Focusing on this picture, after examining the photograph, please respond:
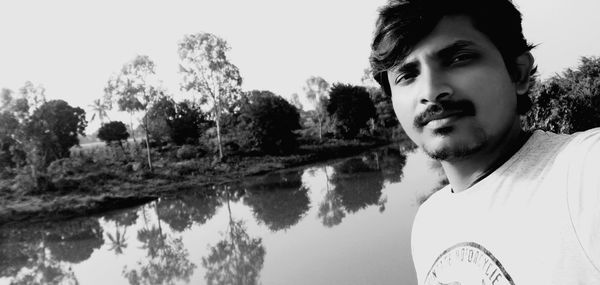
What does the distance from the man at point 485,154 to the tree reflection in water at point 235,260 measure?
24.8ft

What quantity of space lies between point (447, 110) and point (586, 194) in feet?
1.42

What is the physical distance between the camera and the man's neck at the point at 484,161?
1139 mm

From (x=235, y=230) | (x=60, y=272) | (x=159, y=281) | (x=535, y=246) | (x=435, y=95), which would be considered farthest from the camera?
(x=235, y=230)

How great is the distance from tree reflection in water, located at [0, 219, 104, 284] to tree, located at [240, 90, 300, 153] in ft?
55.5

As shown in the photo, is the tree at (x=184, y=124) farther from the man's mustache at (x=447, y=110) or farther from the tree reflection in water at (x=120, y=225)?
the man's mustache at (x=447, y=110)

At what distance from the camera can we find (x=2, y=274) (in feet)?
35.7

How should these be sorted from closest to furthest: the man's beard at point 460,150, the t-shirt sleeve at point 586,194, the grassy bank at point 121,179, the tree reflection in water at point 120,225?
the t-shirt sleeve at point 586,194
the man's beard at point 460,150
the tree reflection in water at point 120,225
the grassy bank at point 121,179

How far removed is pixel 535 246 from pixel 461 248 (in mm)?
233

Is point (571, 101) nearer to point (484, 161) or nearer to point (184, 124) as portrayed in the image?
point (484, 161)

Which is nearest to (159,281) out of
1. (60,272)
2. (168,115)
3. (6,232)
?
(60,272)

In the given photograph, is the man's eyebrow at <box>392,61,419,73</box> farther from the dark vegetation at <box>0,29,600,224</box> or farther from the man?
the dark vegetation at <box>0,29,600,224</box>

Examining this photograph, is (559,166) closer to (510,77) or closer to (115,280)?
(510,77)

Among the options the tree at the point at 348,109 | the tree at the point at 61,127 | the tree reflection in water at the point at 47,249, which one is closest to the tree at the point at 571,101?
the tree reflection in water at the point at 47,249

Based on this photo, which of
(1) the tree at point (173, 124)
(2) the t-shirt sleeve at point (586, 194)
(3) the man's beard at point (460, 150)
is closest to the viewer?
(2) the t-shirt sleeve at point (586, 194)
